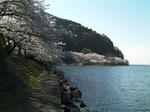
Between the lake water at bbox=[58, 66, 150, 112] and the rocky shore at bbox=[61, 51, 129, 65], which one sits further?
the rocky shore at bbox=[61, 51, 129, 65]

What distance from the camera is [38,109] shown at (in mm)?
9422

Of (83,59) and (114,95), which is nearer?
(114,95)

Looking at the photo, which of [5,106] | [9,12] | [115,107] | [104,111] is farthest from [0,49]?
[115,107]

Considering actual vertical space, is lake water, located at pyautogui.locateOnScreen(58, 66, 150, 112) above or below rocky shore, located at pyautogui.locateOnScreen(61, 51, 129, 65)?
below

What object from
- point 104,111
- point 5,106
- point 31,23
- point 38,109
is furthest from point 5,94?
point 104,111

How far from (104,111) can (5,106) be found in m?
11.6

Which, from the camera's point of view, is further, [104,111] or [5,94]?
[104,111]

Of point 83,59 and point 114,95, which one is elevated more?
point 83,59

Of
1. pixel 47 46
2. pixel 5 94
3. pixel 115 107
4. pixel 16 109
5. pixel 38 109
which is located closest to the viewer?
pixel 16 109

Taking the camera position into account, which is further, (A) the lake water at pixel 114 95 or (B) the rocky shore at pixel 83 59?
(B) the rocky shore at pixel 83 59

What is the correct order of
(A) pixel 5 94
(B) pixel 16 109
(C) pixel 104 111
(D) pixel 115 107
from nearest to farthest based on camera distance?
1. (B) pixel 16 109
2. (A) pixel 5 94
3. (C) pixel 104 111
4. (D) pixel 115 107

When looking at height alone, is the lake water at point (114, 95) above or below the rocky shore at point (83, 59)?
below

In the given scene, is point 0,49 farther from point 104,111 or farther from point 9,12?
point 104,111

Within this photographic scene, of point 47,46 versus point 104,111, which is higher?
point 47,46
